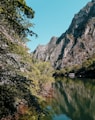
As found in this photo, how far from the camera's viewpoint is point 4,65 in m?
14.7

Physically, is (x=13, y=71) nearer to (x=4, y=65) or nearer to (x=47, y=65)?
(x=4, y=65)

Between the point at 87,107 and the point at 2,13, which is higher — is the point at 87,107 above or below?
below

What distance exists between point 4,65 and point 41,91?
7009cm

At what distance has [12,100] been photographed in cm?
1289

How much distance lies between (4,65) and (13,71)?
2.20 ft

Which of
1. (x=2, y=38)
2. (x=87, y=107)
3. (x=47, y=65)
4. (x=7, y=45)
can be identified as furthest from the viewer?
(x=47, y=65)

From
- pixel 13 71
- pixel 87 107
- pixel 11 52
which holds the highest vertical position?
pixel 11 52

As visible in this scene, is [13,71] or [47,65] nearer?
[13,71]

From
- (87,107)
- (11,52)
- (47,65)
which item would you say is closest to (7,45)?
(11,52)

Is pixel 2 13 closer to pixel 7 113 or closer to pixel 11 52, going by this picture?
pixel 11 52

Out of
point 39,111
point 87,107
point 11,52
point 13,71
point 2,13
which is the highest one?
point 2,13

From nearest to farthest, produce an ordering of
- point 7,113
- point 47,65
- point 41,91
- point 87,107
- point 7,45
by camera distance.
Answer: point 7,113 → point 7,45 → point 87,107 → point 41,91 → point 47,65

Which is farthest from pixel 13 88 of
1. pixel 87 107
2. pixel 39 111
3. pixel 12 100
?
pixel 87 107

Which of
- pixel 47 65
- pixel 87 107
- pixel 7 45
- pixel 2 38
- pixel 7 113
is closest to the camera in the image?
pixel 7 113
